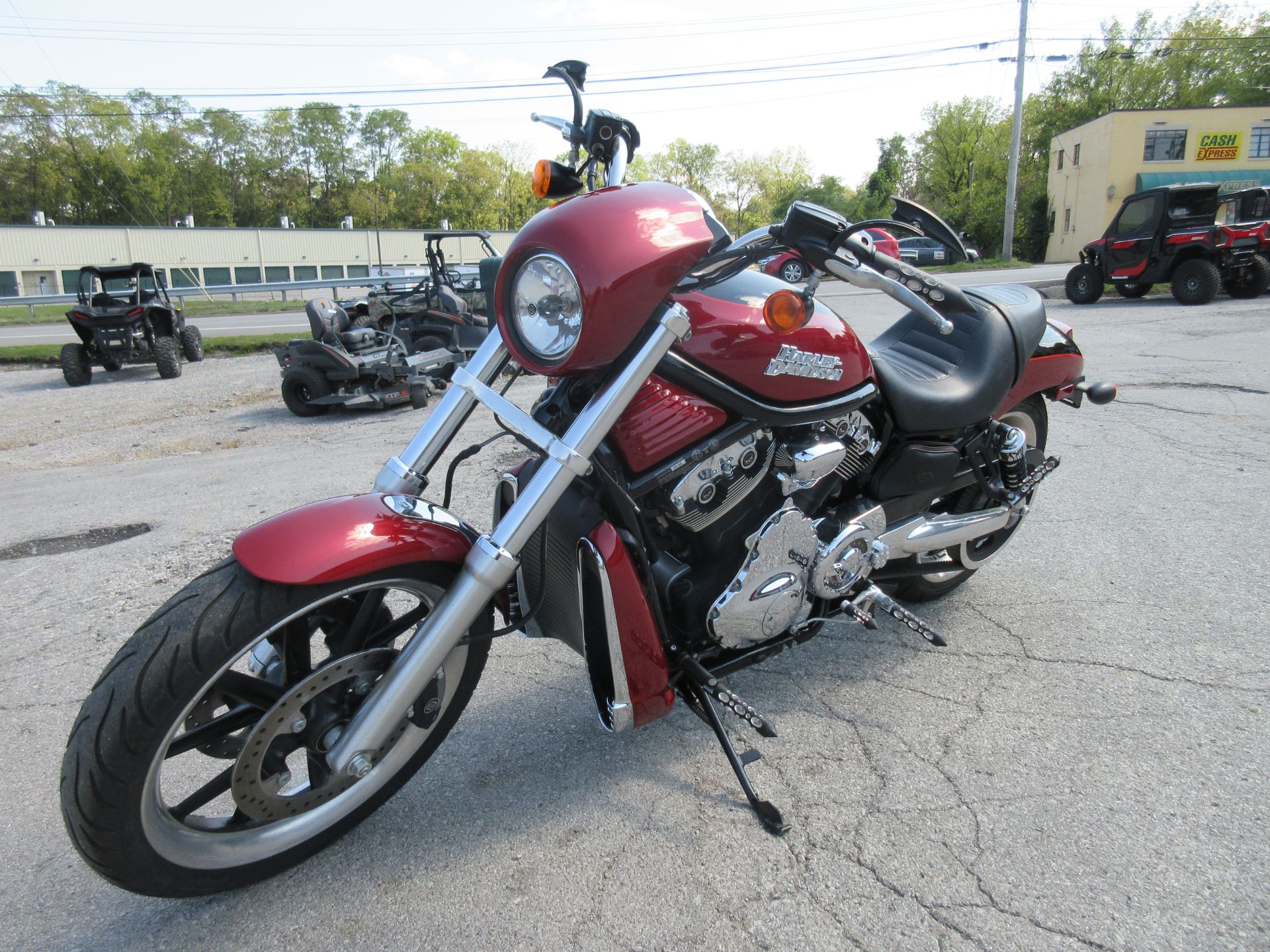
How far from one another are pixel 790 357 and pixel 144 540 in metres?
3.97

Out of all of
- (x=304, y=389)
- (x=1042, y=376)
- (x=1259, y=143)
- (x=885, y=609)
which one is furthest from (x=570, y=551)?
(x=1259, y=143)

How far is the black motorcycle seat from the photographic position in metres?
2.81

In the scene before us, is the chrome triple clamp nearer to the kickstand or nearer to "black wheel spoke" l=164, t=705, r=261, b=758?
the kickstand

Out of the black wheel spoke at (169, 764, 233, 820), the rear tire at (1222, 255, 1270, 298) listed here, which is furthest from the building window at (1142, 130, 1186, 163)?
the black wheel spoke at (169, 764, 233, 820)

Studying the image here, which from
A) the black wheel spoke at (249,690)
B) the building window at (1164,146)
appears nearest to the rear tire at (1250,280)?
the black wheel spoke at (249,690)

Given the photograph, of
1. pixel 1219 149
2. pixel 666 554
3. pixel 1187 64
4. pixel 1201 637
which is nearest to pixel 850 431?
pixel 666 554

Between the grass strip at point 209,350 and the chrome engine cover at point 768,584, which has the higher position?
the chrome engine cover at point 768,584

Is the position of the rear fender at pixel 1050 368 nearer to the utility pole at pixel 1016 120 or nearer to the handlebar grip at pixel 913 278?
the handlebar grip at pixel 913 278

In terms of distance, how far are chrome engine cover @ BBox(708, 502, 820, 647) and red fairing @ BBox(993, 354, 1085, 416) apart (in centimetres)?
137

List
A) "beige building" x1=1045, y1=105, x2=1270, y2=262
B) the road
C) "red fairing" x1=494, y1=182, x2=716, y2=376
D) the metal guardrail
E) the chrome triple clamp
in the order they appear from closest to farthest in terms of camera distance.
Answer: "red fairing" x1=494, y1=182, x2=716, y2=376
the chrome triple clamp
the road
the metal guardrail
"beige building" x1=1045, y1=105, x2=1270, y2=262

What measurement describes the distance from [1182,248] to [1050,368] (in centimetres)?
1346

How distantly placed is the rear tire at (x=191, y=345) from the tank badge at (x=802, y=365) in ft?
45.6

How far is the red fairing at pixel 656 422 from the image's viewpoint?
2.17 metres

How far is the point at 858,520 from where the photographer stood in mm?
2607
